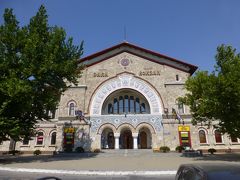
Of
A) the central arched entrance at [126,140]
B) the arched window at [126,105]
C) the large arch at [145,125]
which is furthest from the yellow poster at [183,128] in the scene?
the arched window at [126,105]

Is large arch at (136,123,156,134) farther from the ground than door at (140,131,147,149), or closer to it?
farther from the ground

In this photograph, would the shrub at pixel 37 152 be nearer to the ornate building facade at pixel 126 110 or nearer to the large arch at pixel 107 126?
the ornate building facade at pixel 126 110

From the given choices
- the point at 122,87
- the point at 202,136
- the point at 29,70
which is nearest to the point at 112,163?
the point at 29,70

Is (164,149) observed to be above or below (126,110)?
below

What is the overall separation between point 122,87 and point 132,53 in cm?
596

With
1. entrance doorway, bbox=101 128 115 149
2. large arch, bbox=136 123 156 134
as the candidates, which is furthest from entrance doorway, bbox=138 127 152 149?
entrance doorway, bbox=101 128 115 149

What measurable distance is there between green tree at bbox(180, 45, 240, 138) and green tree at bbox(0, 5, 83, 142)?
1221 centimetres

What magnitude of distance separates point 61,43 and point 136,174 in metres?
14.4

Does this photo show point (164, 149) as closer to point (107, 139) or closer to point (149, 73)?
point (107, 139)

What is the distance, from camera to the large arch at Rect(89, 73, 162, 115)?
98.1ft

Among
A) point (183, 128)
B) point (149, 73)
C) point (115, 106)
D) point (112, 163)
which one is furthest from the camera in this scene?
point (115, 106)

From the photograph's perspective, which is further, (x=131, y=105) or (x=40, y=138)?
(x=131, y=105)

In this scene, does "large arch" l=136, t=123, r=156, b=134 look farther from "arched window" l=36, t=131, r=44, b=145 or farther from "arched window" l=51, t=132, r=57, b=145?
"arched window" l=36, t=131, r=44, b=145

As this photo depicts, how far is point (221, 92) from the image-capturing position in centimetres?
1694
